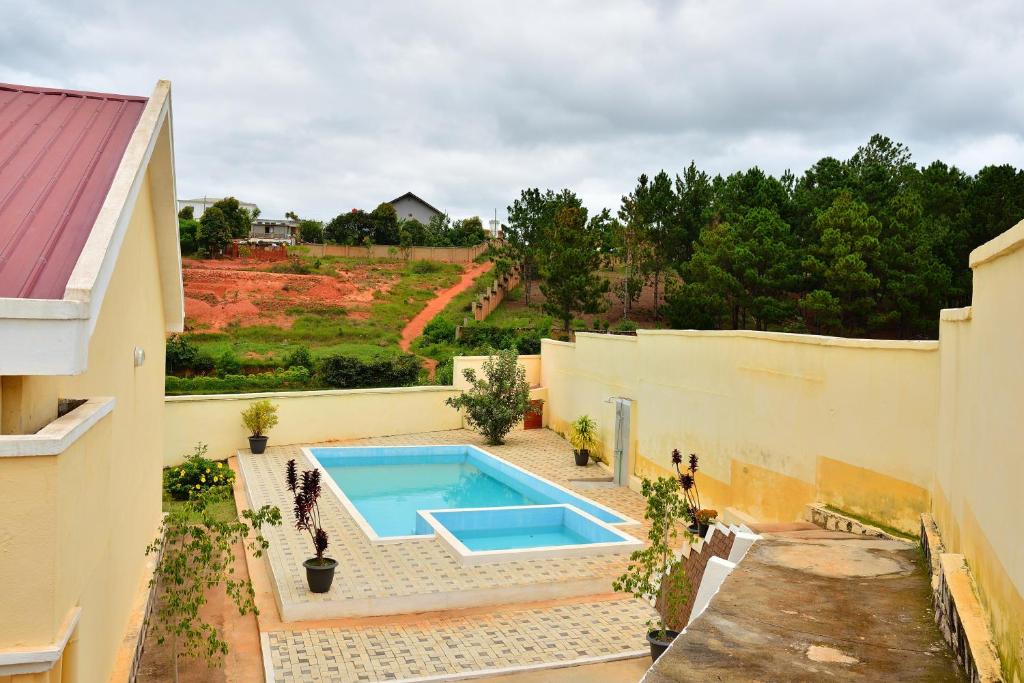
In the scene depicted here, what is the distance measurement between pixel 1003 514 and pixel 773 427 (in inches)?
301

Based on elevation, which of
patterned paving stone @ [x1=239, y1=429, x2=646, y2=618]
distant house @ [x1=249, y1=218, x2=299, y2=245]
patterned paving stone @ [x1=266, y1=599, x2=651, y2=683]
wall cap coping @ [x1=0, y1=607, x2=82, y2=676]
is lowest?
patterned paving stone @ [x1=266, y1=599, x2=651, y2=683]

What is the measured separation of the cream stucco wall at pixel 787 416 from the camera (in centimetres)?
899

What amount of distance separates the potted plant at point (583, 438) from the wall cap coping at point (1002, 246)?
43.6 ft

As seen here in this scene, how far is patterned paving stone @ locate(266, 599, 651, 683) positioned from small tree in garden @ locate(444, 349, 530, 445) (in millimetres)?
10767

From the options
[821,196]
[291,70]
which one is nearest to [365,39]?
[291,70]

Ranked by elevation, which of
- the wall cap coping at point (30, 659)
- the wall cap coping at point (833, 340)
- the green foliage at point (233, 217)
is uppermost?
the green foliage at point (233, 217)

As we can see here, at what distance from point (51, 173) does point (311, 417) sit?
1552 centimetres

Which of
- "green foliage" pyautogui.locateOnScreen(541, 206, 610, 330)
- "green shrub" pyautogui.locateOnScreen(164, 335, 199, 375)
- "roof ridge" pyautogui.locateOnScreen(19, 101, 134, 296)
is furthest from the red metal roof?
"green foliage" pyautogui.locateOnScreen(541, 206, 610, 330)

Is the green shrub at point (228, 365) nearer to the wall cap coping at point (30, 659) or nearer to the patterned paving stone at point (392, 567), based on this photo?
the patterned paving stone at point (392, 567)

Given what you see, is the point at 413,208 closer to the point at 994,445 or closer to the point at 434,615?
the point at 434,615

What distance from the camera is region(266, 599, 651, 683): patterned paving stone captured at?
7785 mm

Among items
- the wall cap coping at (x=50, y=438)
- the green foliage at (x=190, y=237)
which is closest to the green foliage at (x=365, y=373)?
the wall cap coping at (x=50, y=438)

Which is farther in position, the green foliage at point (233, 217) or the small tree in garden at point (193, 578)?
the green foliage at point (233, 217)

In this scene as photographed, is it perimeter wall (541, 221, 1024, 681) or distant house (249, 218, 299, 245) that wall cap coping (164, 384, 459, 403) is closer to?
perimeter wall (541, 221, 1024, 681)
